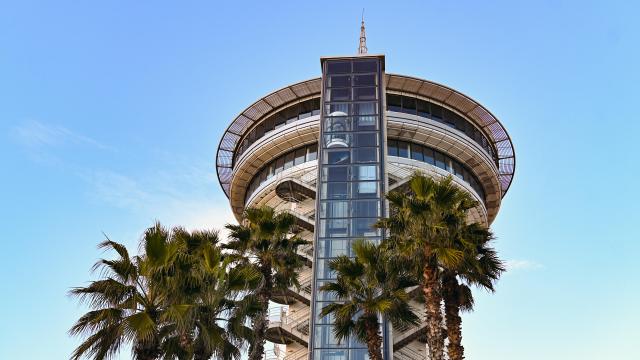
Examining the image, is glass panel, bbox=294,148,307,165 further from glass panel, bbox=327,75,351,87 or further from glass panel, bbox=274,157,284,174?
glass panel, bbox=327,75,351,87

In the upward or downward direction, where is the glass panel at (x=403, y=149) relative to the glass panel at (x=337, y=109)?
downward

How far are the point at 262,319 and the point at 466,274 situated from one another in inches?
328

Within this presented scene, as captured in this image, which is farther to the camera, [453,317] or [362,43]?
[362,43]

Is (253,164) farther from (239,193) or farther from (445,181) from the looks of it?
(445,181)

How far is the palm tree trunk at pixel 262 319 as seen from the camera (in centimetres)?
2427

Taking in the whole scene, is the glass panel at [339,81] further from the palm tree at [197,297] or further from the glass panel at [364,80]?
the palm tree at [197,297]

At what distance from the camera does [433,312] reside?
19672 mm

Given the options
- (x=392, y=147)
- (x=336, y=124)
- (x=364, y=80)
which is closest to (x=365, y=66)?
(x=364, y=80)

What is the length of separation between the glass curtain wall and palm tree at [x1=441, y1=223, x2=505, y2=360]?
12.8 meters

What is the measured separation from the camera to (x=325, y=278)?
35.2 m

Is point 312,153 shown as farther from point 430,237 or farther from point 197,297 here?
point 197,297

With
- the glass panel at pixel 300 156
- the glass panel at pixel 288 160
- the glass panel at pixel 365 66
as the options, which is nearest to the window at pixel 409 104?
the glass panel at pixel 365 66

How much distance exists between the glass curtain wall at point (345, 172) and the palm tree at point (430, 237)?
12.9m

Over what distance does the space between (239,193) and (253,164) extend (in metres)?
3.89
